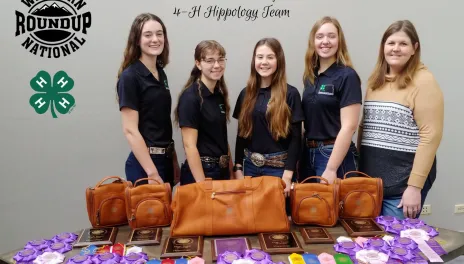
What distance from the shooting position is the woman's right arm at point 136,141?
2143 mm

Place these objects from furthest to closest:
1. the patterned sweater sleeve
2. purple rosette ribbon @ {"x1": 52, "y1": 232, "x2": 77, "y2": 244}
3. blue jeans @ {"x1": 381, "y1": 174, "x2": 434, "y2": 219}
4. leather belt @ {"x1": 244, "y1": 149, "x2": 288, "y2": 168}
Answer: leather belt @ {"x1": 244, "y1": 149, "x2": 288, "y2": 168} < blue jeans @ {"x1": 381, "y1": 174, "x2": 434, "y2": 219} < the patterned sweater sleeve < purple rosette ribbon @ {"x1": 52, "y1": 232, "x2": 77, "y2": 244}

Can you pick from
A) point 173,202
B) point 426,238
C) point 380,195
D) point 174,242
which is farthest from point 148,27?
point 426,238

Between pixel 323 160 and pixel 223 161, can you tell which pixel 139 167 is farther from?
pixel 323 160

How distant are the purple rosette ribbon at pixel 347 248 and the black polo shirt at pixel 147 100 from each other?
3.66 ft

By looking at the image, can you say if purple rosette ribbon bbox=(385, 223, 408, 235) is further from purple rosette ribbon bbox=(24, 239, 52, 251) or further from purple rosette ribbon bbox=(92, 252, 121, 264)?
purple rosette ribbon bbox=(24, 239, 52, 251)

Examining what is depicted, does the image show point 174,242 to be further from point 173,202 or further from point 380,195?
point 380,195

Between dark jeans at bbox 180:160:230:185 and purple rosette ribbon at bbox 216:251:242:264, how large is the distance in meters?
0.78

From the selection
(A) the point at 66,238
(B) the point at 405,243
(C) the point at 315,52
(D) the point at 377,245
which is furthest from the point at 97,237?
(C) the point at 315,52

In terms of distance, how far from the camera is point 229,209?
1.79 meters

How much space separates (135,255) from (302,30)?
2061mm

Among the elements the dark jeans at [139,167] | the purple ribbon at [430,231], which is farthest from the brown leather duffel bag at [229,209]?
the purple ribbon at [430,231]

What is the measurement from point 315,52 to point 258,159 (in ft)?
2.35

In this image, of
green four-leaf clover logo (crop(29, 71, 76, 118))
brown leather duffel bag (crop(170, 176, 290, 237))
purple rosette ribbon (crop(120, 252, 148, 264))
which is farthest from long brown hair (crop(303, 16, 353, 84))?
green four-leaf clover logo (crop(29, 71, 76, 118))

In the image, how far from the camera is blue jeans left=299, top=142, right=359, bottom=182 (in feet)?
7.52
